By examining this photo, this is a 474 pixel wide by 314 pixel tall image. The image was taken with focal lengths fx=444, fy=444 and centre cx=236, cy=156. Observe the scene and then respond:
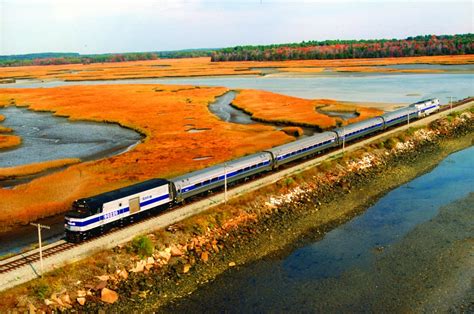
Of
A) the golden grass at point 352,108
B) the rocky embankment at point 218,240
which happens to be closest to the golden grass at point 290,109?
the golden grass at point 352,108

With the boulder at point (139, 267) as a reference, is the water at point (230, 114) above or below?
above

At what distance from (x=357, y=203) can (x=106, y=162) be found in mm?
37050

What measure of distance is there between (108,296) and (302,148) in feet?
119

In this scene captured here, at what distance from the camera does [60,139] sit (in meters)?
89.9

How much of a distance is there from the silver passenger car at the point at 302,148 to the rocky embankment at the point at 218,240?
12.6 feet

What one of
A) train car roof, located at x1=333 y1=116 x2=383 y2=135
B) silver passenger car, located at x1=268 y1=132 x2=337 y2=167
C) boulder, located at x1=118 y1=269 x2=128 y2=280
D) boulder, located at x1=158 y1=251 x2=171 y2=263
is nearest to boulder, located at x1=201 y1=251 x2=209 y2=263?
boulder, located at x1=158 y1=251 x2=171 y2=263

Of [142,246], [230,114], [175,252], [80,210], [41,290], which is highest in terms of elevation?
[80,210]

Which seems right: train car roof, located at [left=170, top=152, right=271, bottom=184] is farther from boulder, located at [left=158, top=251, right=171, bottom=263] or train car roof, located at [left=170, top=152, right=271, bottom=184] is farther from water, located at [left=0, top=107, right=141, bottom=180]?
water, located at [left=0, top=107, right=141, bottom=180]

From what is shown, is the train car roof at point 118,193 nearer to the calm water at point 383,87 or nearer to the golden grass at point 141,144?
the golden grass at point 141,144

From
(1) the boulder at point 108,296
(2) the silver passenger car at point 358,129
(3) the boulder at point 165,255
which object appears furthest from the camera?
(2) the silver passenger car at point 358,129

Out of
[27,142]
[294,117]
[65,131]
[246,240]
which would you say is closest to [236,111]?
[294,117]

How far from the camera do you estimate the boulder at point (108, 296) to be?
98.1 ft

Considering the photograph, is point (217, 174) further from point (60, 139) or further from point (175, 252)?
point (60, 139)

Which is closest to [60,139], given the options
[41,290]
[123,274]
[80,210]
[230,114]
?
[230,114]
